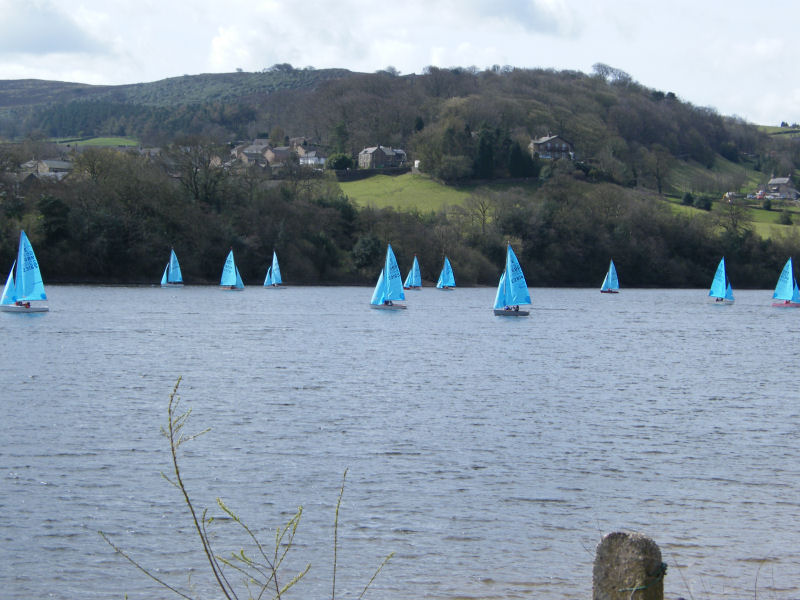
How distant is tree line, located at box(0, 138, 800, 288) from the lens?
78188 millimetres

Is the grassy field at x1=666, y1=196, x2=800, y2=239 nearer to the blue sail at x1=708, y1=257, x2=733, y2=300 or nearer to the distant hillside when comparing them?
the distant hillside

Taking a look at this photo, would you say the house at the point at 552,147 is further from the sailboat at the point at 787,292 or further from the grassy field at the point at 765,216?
the sailboat at the point at 787,292

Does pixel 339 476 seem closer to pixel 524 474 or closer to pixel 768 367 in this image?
pixel 524 474

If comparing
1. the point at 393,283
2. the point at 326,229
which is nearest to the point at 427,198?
the point at 326,229

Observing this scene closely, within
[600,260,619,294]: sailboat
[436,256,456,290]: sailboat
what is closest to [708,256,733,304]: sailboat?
[600,260,619,294]: sailboat

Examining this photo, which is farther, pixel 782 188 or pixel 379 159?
pixel 782 188

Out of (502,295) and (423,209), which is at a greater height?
(423,209)

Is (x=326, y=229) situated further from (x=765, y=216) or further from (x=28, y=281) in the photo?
(x=765, y=216)

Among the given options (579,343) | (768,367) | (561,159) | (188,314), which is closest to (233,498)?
(768,367)

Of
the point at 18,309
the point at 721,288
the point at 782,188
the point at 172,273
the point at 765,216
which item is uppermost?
the point at 782,188

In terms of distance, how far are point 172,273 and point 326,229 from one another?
19511 mm

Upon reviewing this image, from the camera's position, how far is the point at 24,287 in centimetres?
4959

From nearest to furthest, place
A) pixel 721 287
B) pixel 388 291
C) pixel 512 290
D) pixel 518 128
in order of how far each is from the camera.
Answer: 1. pixel 512 290
2. pixel 388 291
3. pixel 721 287
4. pixel 518 128

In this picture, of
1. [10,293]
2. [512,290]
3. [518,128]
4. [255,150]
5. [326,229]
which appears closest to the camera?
[10,293]
